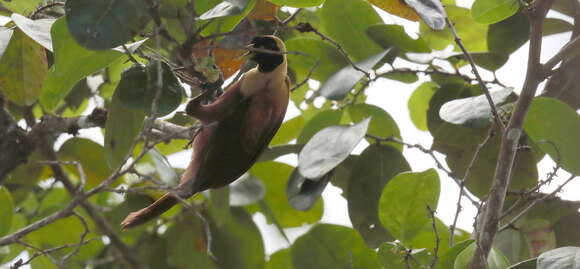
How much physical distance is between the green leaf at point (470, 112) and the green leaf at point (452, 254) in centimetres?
22

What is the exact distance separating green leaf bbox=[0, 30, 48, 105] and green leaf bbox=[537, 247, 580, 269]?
1012mm

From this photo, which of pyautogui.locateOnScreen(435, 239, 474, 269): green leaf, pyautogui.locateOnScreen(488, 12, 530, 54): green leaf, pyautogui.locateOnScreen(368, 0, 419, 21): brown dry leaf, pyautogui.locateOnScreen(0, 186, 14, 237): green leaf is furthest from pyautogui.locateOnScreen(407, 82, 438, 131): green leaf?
pyautogui.locateOnScreen(0, 186, 14, 237): green leaf

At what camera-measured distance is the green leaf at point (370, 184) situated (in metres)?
1.86

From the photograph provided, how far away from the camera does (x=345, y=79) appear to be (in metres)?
1.72

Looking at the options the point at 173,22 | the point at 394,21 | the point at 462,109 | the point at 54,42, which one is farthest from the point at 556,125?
the point at 54,42

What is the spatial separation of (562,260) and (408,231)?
1.32ft

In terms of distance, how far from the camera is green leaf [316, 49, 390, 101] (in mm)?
1694

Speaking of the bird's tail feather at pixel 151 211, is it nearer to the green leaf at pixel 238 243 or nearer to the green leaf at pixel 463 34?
the green leaf at pixel 238 243

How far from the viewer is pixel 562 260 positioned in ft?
4.48

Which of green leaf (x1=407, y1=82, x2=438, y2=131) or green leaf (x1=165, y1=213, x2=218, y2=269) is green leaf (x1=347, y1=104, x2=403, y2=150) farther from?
green leaf (x1=165, y1=213, x2=218, y2=269)

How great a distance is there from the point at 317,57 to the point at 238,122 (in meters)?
0.37

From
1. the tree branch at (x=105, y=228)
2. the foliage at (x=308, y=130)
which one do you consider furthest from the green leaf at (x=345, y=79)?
the tree branch at (x=105, y=228)

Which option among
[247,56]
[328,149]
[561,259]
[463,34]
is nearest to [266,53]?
[247,56]

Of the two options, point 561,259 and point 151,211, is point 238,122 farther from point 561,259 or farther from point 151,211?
point 561,259
